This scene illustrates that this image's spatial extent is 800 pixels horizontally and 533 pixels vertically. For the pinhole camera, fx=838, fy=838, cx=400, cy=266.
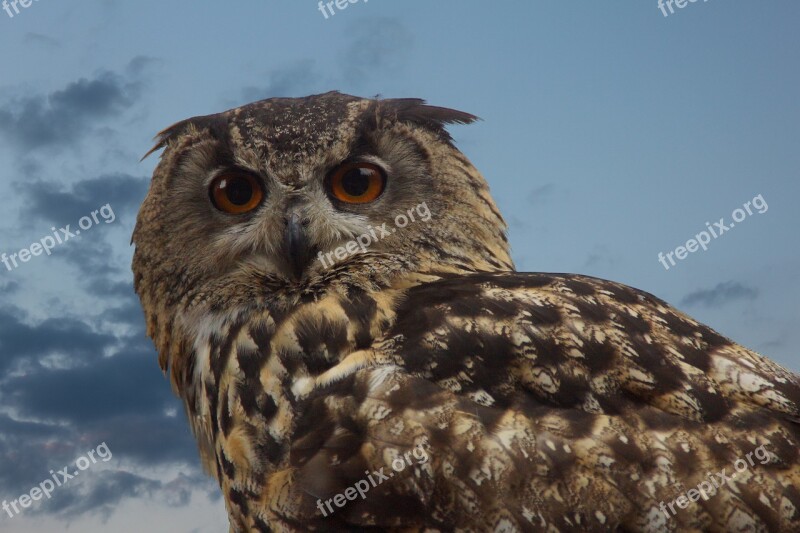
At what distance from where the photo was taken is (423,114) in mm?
4281

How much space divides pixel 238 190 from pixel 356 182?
0.58 metres

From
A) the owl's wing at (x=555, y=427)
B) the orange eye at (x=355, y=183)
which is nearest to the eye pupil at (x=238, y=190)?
the orange eye at (x=355, y=183)

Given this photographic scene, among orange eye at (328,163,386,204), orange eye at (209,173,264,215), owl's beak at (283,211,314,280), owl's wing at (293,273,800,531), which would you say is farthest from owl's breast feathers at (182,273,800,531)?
orange eye at (209,173,264,215)

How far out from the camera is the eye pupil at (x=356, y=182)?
396 cm

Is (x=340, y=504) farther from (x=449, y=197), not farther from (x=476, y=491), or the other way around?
(x=449, y=197)

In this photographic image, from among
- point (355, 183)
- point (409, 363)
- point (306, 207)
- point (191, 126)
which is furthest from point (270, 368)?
point (191, 126)

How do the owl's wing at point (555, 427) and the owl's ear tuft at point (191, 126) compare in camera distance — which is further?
the owl's ear tuft at point (191, 126)

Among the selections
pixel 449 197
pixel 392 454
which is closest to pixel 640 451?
pixel 392 454

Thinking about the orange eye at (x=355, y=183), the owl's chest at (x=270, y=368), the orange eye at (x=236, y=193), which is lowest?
the owl's chest at (x=270, y=368)

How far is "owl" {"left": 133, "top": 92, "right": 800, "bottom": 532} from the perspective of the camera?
2.71 m

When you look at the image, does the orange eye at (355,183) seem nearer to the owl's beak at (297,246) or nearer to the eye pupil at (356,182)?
the eye pupil at (356,182)

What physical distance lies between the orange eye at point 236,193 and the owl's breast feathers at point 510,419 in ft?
2.93

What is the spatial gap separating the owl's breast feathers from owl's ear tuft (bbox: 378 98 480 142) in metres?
1.18

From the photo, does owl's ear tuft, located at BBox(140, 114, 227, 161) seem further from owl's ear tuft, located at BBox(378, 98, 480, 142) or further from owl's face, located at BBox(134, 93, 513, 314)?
owl's ear tuft, located at BBox(378, 98, 480, 142)
